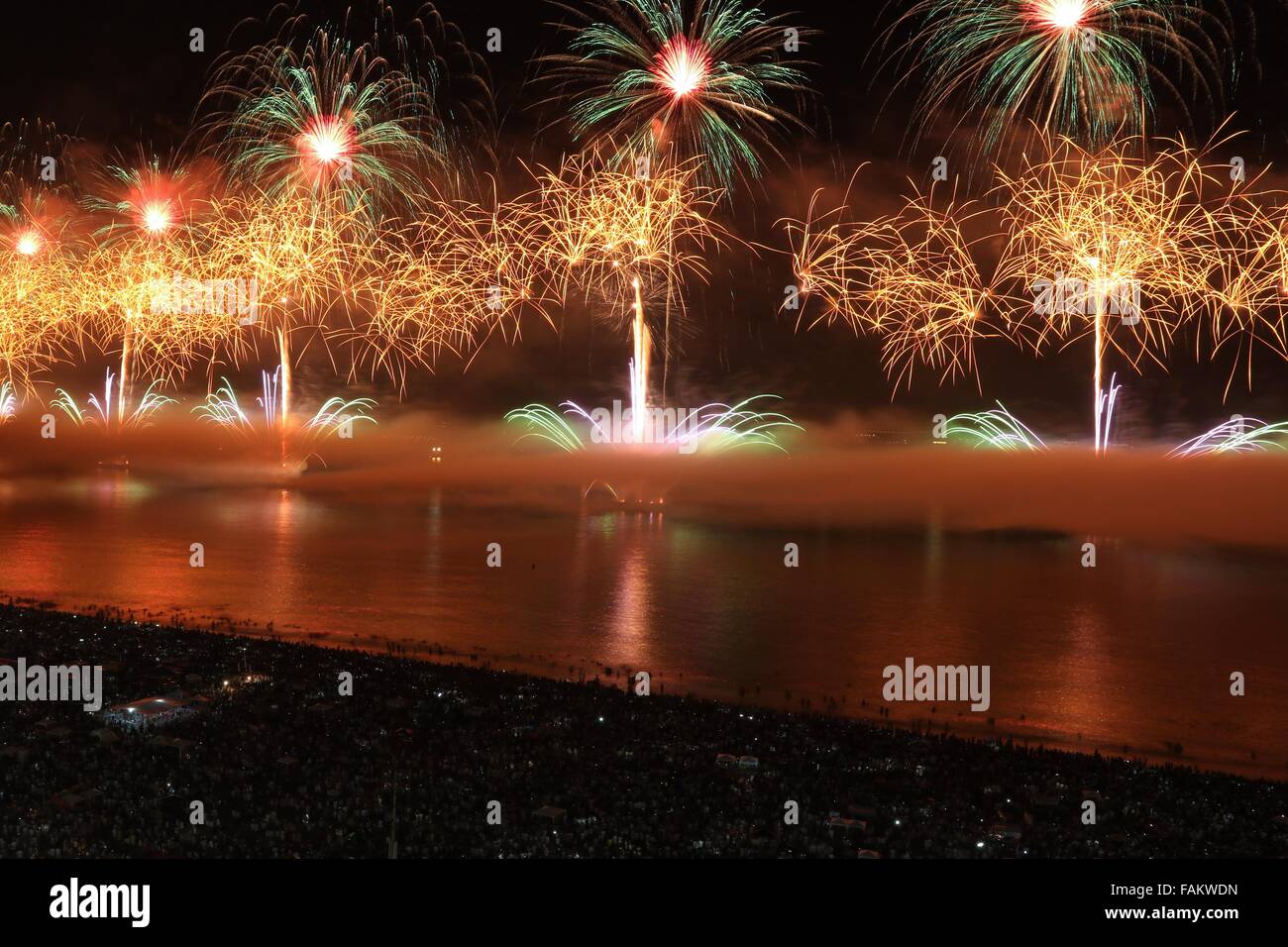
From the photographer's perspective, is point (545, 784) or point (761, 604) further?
point (761, 604)

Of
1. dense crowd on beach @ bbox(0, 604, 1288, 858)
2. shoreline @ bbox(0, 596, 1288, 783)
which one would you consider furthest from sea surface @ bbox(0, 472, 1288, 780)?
dense crowd on beach @ bbox(0, 604, 1288, 858)

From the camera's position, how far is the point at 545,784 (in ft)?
27.1

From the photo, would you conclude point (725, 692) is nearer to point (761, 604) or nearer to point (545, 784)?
point (545, 784)

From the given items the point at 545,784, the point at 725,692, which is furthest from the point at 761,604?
the point at 545,784

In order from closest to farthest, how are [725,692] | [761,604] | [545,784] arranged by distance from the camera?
[545,784]
[725,692]
[761,604]

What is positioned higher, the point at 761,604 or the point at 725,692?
the point at 761,604

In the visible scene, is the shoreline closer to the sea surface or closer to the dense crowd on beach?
the sea surface

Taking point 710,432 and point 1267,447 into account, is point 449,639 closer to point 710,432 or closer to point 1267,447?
point 1267,447

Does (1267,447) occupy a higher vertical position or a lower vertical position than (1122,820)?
higher

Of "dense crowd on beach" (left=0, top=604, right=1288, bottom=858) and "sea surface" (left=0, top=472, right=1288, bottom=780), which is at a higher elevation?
"sea surface" (left=0, top=472, right=1288, bottom=780)

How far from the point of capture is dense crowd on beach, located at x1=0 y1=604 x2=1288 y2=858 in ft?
24.0

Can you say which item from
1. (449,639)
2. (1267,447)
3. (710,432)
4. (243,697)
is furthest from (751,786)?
(710,432)
